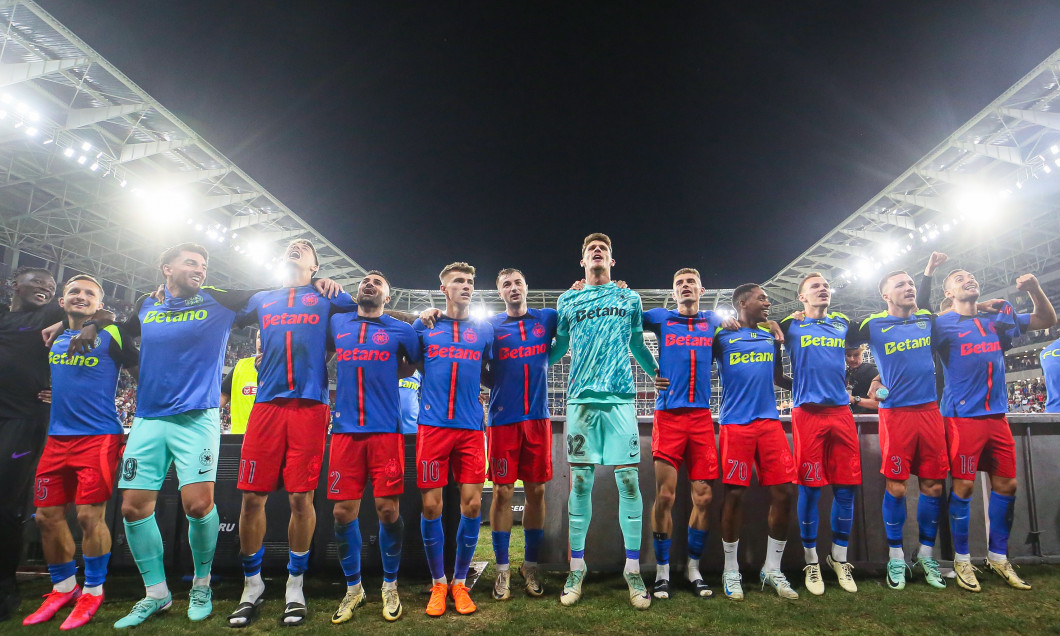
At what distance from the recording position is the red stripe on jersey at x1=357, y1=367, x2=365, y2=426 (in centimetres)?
421

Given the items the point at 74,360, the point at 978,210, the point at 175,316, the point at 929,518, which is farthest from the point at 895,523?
the point at 978,210

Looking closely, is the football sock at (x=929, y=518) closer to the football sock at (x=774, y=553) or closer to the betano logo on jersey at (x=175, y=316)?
the football sock at (x=774, y=553)

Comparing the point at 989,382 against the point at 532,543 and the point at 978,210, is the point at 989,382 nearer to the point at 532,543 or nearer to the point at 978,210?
the point at 532,543

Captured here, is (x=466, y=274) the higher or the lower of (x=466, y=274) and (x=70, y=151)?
the lower

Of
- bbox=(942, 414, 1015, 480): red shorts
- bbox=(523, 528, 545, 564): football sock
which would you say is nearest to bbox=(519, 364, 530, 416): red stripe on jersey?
bbox=(523, 528, 545, 564): football sock

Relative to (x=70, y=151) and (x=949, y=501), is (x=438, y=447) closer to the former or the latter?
(x=949, y=501)

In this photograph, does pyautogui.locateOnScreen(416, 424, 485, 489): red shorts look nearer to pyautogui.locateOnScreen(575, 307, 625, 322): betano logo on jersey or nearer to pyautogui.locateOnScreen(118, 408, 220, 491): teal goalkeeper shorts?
pyautogui.locateOnScreen(575, 307, 625, 322): betano logo on jersey

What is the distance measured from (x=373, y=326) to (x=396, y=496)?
4.75ft

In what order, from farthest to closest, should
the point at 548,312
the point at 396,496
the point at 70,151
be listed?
the point at 70,151
the point at 548,312
the point at 396,496

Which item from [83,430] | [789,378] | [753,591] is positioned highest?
[789,378]

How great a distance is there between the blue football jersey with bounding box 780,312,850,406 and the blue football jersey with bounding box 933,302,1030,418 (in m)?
1.06

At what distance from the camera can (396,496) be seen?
421 cm

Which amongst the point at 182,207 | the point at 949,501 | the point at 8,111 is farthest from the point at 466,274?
the point at 182,207

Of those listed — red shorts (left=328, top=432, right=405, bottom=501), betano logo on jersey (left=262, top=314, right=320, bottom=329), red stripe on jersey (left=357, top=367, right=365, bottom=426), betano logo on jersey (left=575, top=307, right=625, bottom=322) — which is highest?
betano logo on jersey (left=575, top=307, right=625, bottom=322)
